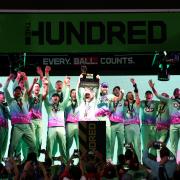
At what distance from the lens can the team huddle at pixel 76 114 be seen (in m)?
14.7

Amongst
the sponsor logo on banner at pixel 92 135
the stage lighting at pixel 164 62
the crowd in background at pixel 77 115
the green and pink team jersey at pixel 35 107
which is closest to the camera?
the sponsor logo on banner at pixel 92 135

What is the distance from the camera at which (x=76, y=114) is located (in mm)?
14703

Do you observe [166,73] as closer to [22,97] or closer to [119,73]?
[119,73]

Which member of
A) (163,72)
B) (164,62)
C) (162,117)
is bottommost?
(162,117)

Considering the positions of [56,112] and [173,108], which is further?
[173,108]

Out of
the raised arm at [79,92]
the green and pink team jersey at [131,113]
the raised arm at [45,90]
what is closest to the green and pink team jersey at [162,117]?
the green and pink team jersey at [131,113]

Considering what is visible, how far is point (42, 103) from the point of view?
1481 cm

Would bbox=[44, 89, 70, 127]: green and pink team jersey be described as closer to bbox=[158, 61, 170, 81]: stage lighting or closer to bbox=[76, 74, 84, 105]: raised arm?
bbox=[76, 74, 84, 105]: raised arm

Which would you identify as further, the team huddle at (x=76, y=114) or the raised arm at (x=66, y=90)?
the raised arm at (x=66, y=90)

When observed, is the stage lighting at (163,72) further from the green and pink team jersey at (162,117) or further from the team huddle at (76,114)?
the green and pink team jersey at (162,117)

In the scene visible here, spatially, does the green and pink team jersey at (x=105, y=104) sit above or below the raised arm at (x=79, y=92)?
below

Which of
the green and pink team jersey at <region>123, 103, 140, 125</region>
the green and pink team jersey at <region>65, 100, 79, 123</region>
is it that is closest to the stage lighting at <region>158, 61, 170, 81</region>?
the green and pink team jersey at <region>123, 103, 140, 125</region>

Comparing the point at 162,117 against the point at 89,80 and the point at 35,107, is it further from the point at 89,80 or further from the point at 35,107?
the point at 35,107

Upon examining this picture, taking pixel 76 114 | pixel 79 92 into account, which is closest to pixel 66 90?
pixel 79 92
